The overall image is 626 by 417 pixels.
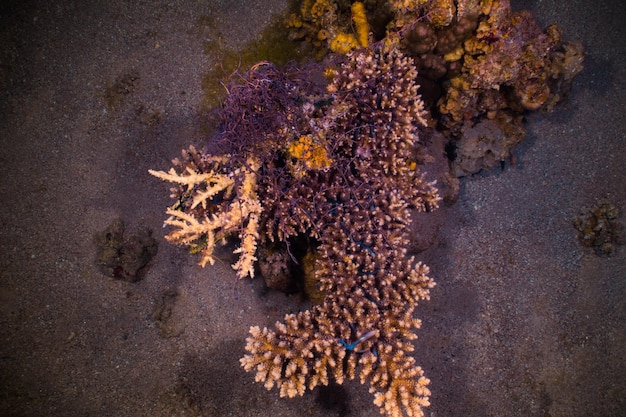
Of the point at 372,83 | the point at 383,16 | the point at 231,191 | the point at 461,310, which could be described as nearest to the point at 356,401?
the point at 461,310

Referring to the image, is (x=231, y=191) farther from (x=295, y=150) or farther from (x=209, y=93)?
(x=209, y=93)

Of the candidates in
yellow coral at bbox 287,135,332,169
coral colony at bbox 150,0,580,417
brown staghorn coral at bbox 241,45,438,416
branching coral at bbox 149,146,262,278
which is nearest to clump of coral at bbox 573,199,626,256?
coral colony at bbox 150,0,580,417

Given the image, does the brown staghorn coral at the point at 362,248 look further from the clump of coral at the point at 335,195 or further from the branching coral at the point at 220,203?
the branching coral at the point at 220,203

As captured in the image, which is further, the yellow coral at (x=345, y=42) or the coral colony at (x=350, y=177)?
the yellow coral at (x=345, y=42)

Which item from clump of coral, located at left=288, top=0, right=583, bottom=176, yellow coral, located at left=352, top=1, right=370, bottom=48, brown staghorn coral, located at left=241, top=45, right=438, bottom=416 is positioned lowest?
brown staghorn coral, located at left=241, top=45, right=438, bottom=416

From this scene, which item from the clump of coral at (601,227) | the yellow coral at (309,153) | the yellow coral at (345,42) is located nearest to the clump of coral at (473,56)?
the yellow coral at (345,42)

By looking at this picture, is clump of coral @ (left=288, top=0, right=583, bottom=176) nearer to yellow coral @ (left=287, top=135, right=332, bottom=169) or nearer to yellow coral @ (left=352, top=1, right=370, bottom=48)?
Answer: yellow coral @ (left=352, top=1, right=370, bottom=48)
